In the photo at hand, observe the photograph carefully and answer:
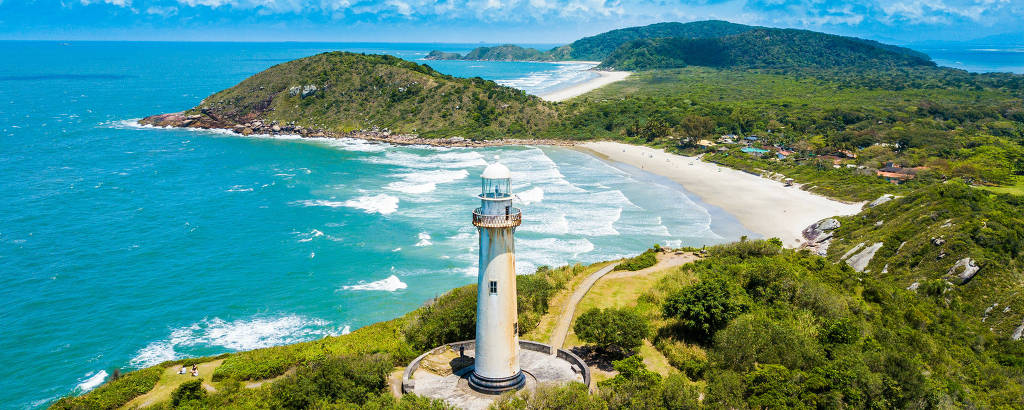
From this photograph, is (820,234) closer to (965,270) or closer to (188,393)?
(965,270)

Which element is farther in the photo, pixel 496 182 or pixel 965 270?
pixel 965 270

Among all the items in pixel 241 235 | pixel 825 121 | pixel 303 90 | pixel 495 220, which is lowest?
pixel 241 235

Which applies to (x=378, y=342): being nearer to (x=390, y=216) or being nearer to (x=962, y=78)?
(x=390, y=216)

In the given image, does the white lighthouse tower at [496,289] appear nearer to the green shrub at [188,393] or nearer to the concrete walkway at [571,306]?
the concrete walkway at [571,306]

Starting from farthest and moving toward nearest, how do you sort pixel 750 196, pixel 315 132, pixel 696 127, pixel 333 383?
1. pixel 315 132
2. pixel 696 127
3. pixel 750 196
4. pixel 333 383

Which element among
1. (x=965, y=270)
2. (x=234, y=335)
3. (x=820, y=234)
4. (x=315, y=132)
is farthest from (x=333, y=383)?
(x=315, y=132)

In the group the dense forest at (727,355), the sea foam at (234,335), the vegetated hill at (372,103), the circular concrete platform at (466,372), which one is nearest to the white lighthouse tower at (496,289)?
the circular concrete platform at (466,372)
